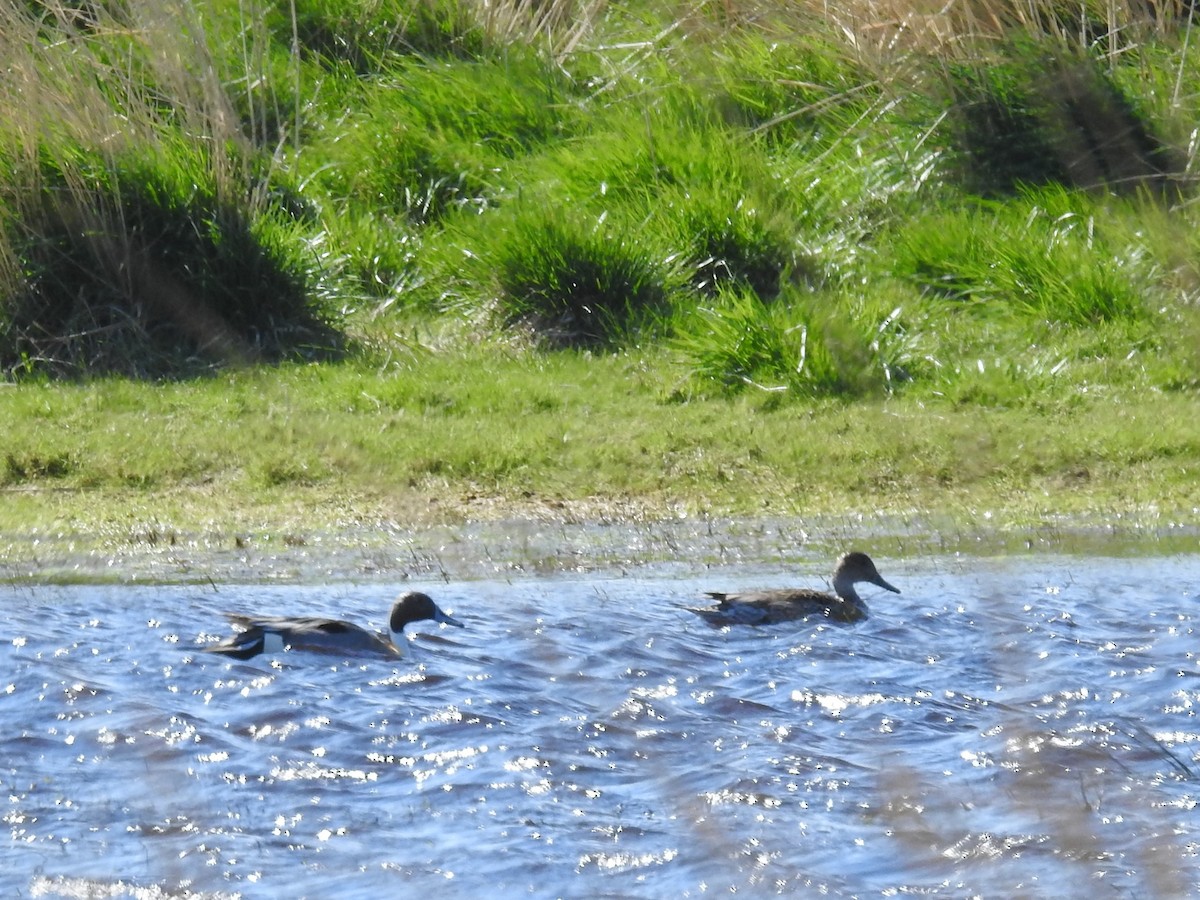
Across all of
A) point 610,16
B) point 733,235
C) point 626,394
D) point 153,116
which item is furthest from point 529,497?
point 610,16

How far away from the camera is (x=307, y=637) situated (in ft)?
19.0

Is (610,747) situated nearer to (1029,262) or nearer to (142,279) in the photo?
(142,279)

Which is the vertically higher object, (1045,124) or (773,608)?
(1045,124)

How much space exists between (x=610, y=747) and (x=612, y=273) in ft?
17.1

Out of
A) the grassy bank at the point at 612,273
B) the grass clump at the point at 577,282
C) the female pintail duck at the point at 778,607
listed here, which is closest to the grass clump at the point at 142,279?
the grassy bank at the point at 612,273

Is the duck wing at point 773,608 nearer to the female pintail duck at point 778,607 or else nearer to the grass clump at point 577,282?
the female pintail duck at point 778,607

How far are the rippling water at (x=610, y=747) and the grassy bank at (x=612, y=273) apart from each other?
1.35 metres

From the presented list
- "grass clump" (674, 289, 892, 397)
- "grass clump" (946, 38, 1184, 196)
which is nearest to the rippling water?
"grass clump" (674, 289, 892, 397)

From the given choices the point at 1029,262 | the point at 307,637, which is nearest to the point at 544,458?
the point at 307,637

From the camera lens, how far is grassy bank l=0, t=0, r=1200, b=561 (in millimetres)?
8062

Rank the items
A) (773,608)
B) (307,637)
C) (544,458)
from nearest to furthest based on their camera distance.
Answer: (307,637) < (773,608) < (544,458)

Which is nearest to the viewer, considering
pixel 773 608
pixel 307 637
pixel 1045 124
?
pixel 307 637

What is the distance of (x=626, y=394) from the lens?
9164 millimetres

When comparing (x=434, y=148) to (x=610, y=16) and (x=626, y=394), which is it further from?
(x=626, y=394)
